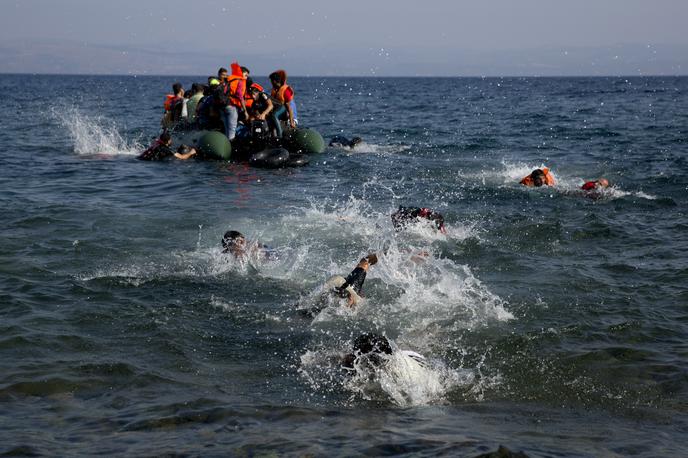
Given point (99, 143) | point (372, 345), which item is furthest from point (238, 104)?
point (372, 345)

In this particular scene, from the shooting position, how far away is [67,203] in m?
14.9

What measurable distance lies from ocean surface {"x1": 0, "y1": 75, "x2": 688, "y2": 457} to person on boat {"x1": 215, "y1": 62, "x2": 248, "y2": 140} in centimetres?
213

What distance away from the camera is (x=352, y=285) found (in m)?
9.07

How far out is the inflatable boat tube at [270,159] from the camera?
1948 centimetres

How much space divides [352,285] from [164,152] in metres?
13.2

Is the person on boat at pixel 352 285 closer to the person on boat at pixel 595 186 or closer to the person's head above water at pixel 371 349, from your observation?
the person's head above water at pixel 371 349

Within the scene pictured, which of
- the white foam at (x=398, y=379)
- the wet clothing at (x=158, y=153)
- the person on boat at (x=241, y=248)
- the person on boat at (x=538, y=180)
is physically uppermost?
the person on boat at (x=538, y=180)

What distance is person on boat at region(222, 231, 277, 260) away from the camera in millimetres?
10445

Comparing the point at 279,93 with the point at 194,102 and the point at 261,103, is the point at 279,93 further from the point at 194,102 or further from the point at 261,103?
the point at 194,102

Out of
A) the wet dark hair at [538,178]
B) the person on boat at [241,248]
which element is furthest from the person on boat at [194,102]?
the person on boat at [241,248]

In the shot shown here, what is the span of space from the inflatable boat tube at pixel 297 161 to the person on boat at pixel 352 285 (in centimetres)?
1081

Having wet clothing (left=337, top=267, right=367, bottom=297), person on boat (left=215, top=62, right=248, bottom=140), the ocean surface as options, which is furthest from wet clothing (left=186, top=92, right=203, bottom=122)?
wet clothing (left=337, top=267, right=367, bottom=297)

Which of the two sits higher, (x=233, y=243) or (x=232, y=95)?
(x=232, y=95)

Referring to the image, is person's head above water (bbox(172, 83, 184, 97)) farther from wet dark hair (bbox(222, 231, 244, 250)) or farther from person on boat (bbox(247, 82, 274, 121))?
wet dark hair (bbox(222, 231, 244, 250))
